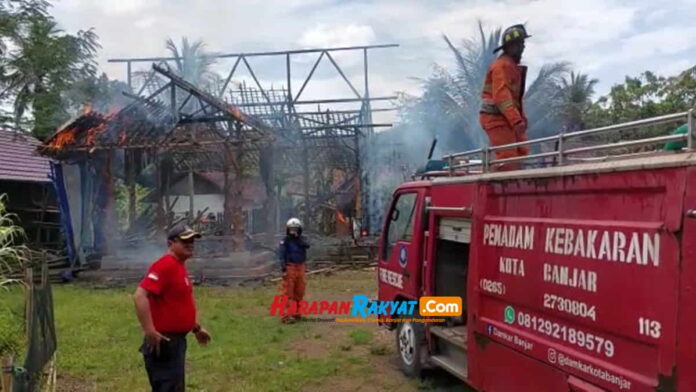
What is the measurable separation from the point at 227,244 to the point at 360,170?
6.51 m

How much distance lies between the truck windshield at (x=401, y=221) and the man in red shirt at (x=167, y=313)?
2.58 metres

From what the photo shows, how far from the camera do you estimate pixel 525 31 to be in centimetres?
604

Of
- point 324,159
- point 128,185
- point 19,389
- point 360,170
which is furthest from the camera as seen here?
point 324,159

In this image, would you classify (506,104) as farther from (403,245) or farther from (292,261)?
(292,261)

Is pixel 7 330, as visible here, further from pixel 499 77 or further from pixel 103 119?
pixel 103 119

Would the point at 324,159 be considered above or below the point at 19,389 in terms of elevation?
above

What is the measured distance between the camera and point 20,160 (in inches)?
860

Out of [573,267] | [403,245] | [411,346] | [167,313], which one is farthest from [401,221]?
[573,267]

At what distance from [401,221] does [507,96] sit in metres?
1.81

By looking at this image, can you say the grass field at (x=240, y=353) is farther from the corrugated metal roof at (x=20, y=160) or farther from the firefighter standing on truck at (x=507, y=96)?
the corrugated metal roof at (x=20, y=160)

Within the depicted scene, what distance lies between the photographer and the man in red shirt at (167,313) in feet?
15.1

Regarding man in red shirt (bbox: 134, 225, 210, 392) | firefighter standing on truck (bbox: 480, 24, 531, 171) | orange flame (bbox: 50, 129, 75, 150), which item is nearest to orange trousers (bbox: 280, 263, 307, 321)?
A: firefighter standing on truck (bbox: 480, 24, 531, 171)

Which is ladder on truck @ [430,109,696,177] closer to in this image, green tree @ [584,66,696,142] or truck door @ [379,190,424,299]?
truck door @ [379,190,424,299]

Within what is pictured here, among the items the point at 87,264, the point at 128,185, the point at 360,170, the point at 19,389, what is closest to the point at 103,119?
the point at 128,185
